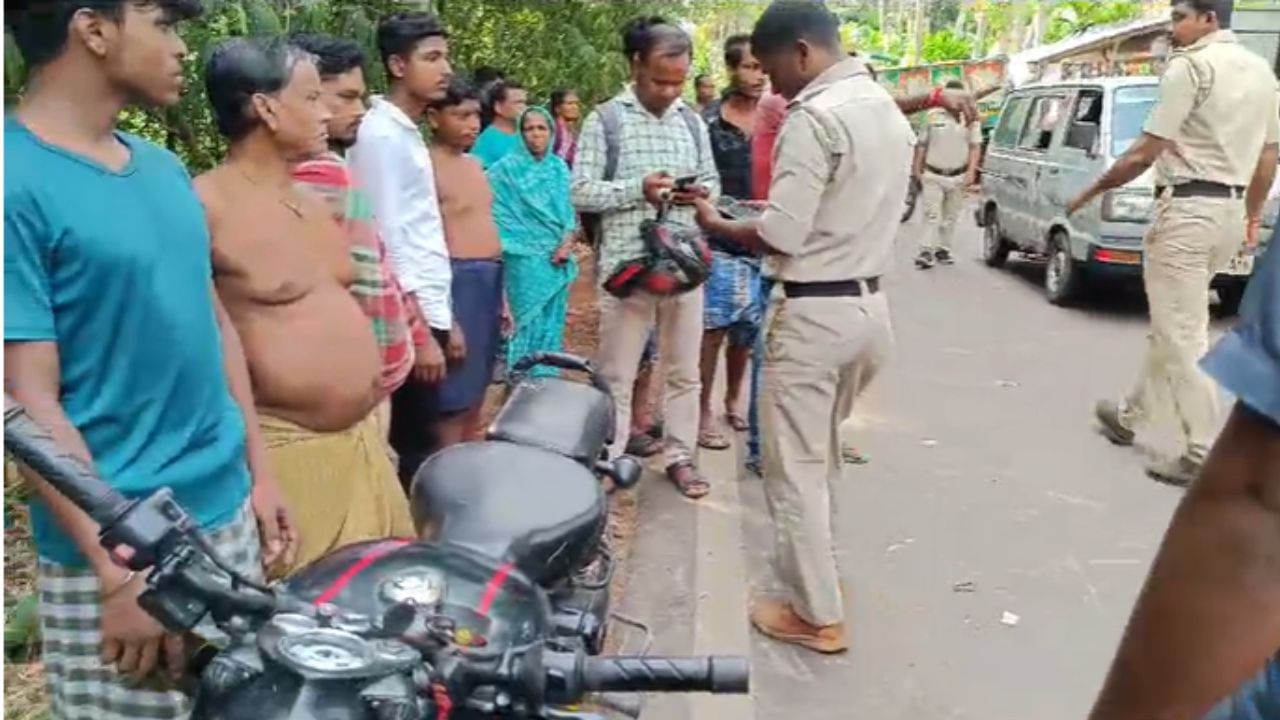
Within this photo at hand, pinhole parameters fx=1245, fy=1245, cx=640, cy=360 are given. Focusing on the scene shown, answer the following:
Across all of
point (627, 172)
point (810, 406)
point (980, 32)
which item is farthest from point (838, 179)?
point (980, 32)

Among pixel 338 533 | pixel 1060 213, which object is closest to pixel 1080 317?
pixel 1060 213

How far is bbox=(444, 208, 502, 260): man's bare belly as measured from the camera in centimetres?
442

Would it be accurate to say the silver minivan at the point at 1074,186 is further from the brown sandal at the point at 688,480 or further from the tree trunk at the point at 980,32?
the tree trunk at the point at 980,32

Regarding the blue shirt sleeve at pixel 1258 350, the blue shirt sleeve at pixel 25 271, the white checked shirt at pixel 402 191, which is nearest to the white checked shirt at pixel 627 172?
the white checked shirt at pixel 402 191

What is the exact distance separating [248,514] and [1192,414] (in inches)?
168

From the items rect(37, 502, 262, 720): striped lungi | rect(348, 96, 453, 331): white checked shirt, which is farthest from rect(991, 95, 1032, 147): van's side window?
rect(37, 502, 262, 720): striped lungi

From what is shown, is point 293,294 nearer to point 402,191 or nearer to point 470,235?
point 402,191

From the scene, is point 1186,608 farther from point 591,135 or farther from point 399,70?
point 591,135

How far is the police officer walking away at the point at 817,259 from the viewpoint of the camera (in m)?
3.64

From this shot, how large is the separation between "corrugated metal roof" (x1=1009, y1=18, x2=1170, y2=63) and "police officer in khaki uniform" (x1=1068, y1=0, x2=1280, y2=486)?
18.1m

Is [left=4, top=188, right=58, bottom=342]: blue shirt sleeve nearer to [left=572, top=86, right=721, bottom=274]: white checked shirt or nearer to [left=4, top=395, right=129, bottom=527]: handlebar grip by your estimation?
[left=4, top=395, right=129, bottom=527]: handlebar grip

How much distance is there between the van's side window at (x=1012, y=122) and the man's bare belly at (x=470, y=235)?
25.8 ft

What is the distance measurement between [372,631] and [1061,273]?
9197 mm

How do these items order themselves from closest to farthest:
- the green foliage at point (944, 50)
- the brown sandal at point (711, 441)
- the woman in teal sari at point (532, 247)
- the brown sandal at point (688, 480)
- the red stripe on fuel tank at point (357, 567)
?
the red stripe on fuel tank at point (357, 567) < the brown sandal at point (688, 480) < the woman in teal sari at point (532, 247) < the brown sandal at point (711, 441) < the green foliage at point (944, 50)
